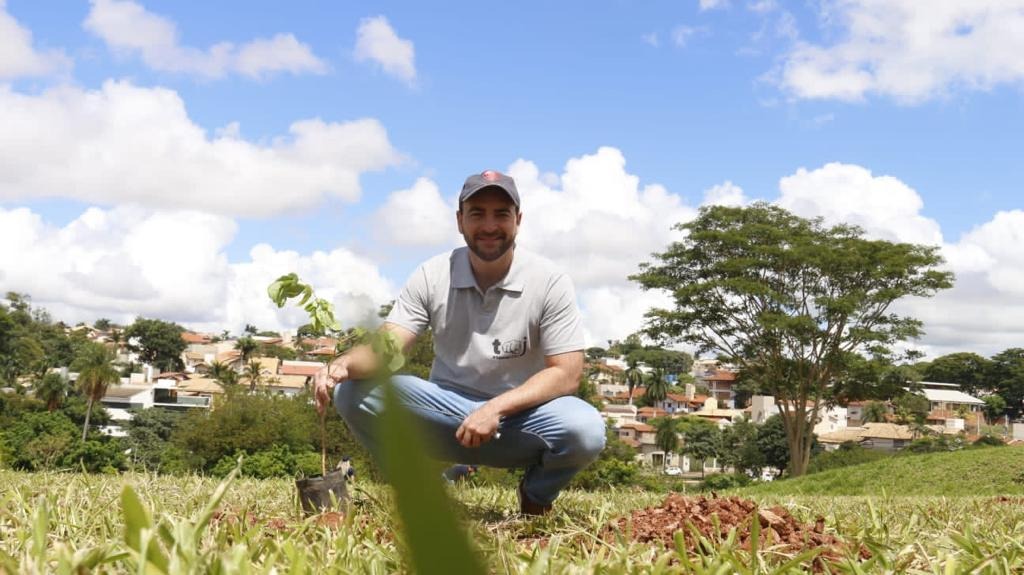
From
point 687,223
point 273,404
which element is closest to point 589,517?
point 687,223

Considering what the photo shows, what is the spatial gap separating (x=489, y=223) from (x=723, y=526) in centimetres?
125

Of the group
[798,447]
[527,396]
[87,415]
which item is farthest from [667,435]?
[527,396]

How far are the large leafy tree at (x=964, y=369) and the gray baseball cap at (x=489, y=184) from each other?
7027 cm

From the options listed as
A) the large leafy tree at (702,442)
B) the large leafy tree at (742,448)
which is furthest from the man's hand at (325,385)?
the large leafy tree at (702,442)

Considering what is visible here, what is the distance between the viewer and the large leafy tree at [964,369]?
221 feet

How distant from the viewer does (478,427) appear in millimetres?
2605

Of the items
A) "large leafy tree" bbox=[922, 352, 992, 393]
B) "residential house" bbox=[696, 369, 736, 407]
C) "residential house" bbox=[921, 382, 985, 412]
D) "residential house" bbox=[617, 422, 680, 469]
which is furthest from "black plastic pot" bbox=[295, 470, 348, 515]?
"residential house" bbox=[696, 369, 736, 407]

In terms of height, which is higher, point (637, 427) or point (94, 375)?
point (94, 375)

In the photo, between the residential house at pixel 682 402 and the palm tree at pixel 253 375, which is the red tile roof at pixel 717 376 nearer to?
the residential house at pixel 682 402

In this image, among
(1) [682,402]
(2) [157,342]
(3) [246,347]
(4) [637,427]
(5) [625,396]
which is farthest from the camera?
(5) [625,396]

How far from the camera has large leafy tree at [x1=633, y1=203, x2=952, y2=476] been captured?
80.2 feet

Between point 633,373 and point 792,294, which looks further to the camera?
point 633,373

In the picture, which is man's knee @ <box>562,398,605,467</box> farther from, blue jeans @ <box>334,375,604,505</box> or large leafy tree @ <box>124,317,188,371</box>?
large leafy tree @ <box>124,317,188,371</box>

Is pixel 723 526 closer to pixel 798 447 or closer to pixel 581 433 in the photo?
pixel 581 433
